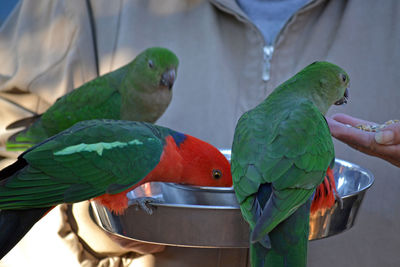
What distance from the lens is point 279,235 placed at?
2.43 feet

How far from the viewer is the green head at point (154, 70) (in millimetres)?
1497

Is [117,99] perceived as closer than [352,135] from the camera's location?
No

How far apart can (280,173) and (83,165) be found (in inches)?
18.0

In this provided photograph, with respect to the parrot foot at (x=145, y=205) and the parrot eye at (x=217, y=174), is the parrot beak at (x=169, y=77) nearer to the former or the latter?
the parrot eye at (x=217, y=174)

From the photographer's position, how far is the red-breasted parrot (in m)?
0.83

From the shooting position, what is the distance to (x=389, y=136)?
3.39ft

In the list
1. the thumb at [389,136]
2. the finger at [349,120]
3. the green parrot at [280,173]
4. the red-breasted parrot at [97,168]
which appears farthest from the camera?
the finger at [349,120]

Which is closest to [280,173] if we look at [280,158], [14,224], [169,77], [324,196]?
[280,158]

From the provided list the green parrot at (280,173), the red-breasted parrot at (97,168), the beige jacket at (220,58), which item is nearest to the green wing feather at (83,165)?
the red-breasted parrot at (97,168)

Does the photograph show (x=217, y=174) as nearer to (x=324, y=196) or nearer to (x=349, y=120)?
(x=324, y=196)

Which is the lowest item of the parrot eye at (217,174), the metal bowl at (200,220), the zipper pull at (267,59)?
the parrot eye at (217,174)

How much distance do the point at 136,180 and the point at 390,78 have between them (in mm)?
1003

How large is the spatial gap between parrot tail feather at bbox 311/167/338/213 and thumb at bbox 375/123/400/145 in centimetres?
26

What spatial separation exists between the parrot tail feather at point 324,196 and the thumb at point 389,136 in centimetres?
26
